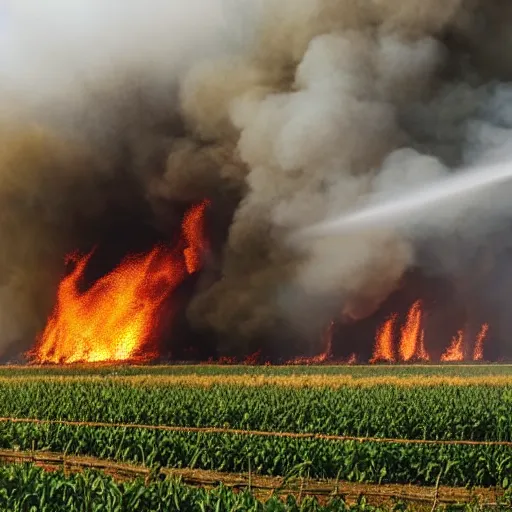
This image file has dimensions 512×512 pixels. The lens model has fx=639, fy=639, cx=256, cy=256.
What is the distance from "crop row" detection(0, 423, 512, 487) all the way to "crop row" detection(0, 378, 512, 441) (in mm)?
2035

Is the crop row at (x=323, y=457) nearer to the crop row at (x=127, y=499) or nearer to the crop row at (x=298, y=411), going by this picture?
the crop row at (x=298, y=411)

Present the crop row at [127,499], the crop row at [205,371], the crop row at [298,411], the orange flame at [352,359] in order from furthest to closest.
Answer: the orange flame at [352,359], the crop row at [205,371], the crop row at [298,411], the crop row at [127,499]

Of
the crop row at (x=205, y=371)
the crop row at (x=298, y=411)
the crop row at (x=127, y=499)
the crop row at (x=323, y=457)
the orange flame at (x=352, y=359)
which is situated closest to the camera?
the crop row at (x=127, y=499)

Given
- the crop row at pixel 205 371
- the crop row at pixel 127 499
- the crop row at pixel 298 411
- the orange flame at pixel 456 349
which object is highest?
the orange flame at pixel 456 349

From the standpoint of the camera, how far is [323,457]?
16.5 meters

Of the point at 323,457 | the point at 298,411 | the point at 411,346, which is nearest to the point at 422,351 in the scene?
the point at 411,346

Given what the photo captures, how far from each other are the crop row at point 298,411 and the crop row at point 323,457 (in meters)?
2.03

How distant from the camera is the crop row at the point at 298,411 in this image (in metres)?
19.6

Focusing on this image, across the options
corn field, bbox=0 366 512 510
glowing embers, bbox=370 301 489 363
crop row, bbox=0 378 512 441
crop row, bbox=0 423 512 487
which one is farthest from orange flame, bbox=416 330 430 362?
crop row, bbox=0 423 512 487

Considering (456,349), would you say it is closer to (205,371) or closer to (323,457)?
(205,371)

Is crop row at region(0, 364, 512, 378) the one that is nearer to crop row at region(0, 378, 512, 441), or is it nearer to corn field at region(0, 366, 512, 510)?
crop row at region(0, 378, 512, 441)

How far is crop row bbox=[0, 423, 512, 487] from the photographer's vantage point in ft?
53.5

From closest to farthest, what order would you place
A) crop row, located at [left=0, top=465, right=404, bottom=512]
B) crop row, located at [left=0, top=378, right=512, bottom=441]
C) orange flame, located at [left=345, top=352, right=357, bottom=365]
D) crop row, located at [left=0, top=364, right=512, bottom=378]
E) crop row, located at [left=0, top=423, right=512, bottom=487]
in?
crop row, located at [left=0, top=465, right=404, bottom=512] → crop row, located at [left=0, top=423, right=512, bottom=487] → crop row, located at [left=0, top=378, right=512, bottom=441] → crop row, located at [left=0, top=364, right=512, bottom=378] → orange flame, located at [left=345, top=352, right=357, bottom=365]

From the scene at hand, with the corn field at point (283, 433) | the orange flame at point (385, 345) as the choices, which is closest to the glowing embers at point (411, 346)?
the orange flame at point (385, 345)
